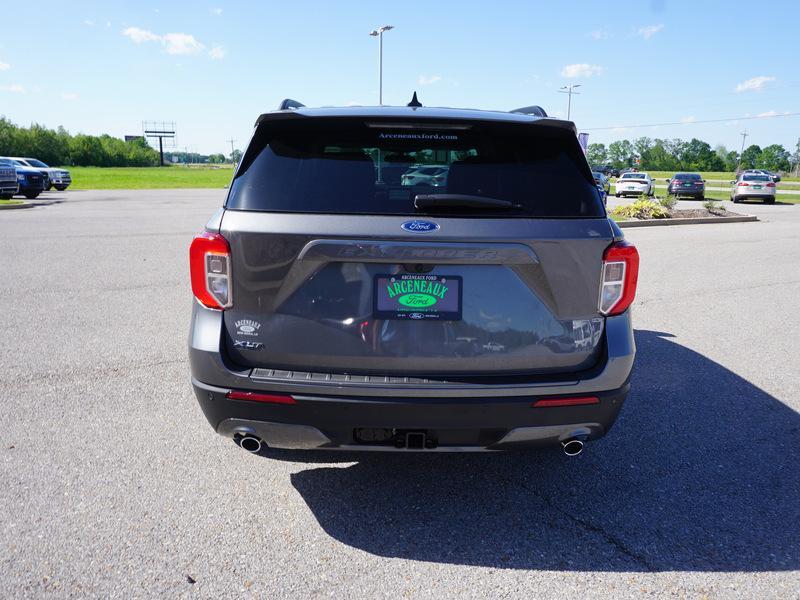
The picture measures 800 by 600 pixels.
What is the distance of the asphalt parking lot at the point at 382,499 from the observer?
2600mm

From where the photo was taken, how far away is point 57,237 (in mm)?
13195

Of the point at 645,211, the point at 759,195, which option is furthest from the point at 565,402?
the point at 759,195

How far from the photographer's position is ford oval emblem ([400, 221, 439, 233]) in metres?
2.61

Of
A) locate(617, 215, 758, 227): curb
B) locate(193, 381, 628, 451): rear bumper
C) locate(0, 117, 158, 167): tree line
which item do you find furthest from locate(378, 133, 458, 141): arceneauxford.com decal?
locate(0, 117, 158, 167): tree line

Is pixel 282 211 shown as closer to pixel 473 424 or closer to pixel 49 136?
pixel 473 424

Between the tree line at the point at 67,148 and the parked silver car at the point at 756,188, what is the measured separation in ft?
351

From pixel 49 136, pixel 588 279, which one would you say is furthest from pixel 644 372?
pixel 49 136

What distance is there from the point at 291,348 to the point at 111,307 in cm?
519

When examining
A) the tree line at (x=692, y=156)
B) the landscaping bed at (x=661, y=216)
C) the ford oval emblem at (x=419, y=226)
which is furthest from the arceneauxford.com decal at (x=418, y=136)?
the tree line at (x=692, y=156)

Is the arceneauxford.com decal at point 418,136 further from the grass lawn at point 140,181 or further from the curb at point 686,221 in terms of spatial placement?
the grass lawn at point 140,181

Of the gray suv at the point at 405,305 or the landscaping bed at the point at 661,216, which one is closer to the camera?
the gray suv at the point at 405,305

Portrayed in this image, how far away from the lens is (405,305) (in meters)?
2.63

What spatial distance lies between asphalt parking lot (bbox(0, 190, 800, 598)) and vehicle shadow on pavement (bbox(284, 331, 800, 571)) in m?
0.01

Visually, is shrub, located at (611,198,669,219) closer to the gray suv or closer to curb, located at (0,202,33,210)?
the gray suv
